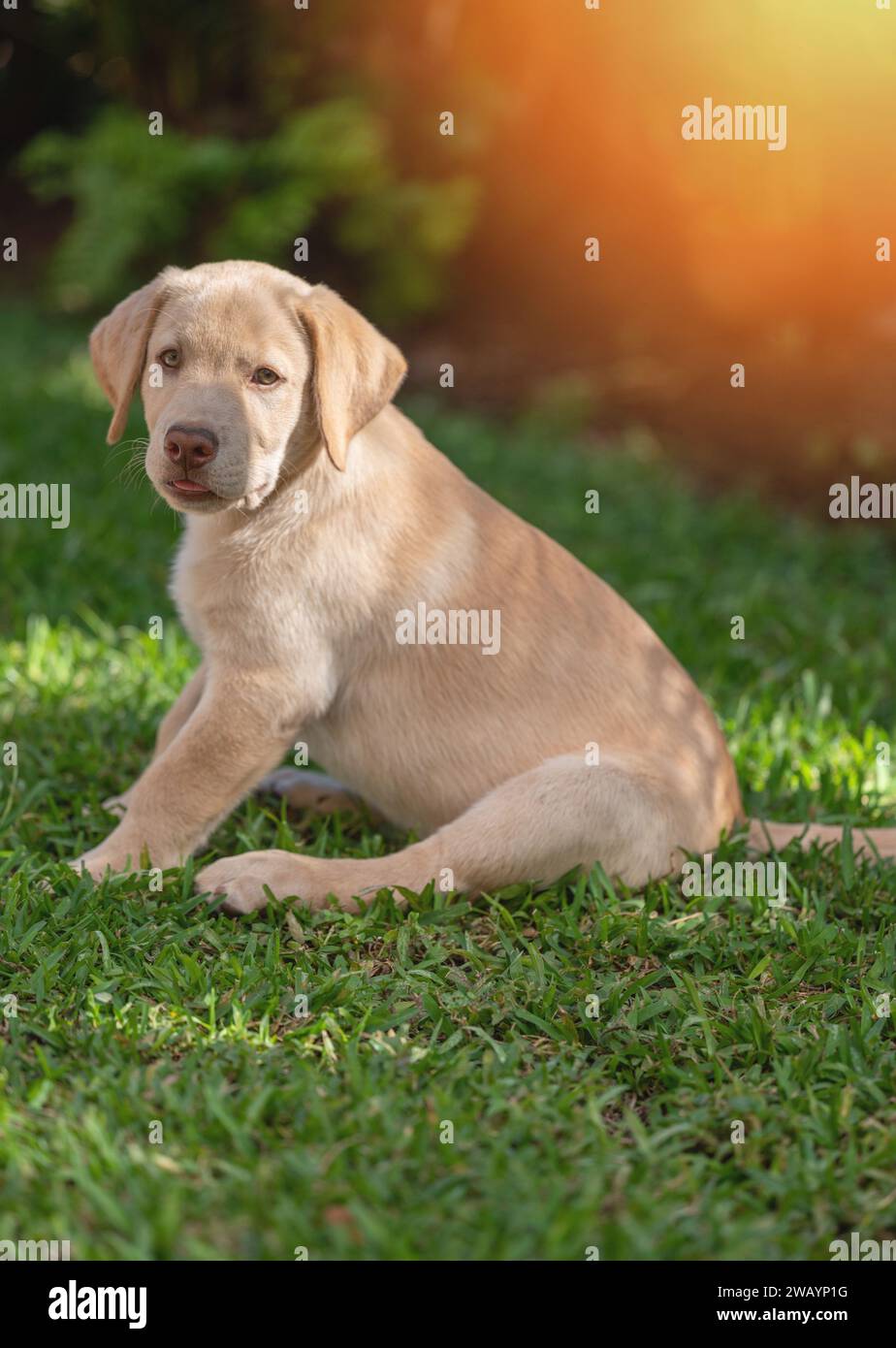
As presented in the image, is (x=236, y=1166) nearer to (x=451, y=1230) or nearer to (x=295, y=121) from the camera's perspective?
(x=451, y=1230)

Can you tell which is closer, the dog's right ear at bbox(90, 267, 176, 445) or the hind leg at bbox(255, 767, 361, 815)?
the dog's right ear at bbox(90, 267, 176, 445)

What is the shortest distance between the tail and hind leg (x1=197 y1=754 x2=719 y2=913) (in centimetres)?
48

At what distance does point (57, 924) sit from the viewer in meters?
3.41

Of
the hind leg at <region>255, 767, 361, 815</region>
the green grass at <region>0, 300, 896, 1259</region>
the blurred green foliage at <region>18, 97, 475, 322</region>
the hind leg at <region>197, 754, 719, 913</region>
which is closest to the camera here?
the green grass at <region>0, 300, 896, 1259</region>

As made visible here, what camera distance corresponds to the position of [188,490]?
3.39 metres

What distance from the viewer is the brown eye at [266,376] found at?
3.45m

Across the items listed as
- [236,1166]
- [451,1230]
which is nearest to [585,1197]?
[451,1230]

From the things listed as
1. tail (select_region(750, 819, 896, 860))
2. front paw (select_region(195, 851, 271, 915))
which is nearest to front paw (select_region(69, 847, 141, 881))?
front paw (select_region(195, 851, 271, 915))

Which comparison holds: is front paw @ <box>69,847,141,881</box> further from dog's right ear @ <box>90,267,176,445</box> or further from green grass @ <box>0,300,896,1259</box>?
dog's right ear @ <box>90,267,176,445</box>

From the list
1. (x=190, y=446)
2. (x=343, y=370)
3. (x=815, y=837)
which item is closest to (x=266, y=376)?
(x=343, y=370)

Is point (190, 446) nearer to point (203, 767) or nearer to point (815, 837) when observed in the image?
point (203, 767)

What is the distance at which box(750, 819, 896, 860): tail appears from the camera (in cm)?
407

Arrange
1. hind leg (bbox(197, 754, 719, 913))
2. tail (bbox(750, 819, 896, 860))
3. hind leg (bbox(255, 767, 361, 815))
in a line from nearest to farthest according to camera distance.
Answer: hind leg (bbox(197, 754, 719, 913)), tail (bbox(750, 819, 896, 860)), hind leg (bbox(255, 767, 361, 815))

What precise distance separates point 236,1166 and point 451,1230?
45 centimetres
